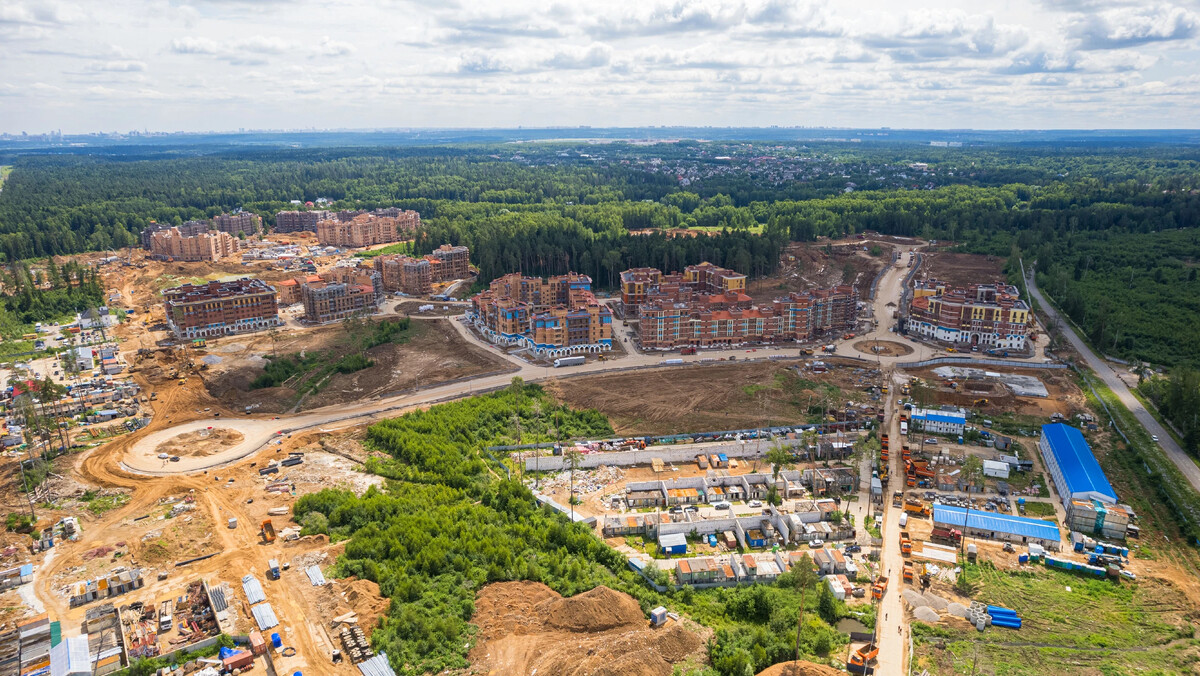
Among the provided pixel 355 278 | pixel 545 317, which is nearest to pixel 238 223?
pixel 355 278

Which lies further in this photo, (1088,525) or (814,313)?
(814,313)

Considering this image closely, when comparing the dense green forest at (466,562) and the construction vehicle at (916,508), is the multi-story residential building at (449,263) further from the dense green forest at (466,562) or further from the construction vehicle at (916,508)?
the construction vehicle at (916,508)

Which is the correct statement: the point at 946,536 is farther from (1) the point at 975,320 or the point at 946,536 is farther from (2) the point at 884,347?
(1) the point at 975,320

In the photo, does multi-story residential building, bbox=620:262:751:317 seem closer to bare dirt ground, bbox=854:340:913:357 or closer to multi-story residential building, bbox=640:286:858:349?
multi-story residential building, bbox=640:286:858:349

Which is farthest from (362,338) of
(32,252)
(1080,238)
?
(1080,238)

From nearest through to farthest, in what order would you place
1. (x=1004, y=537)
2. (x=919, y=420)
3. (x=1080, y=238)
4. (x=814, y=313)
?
(x=1004, y=537)
(x=919, y=420)
(x=814, y=313)
(x=1080, y=238)

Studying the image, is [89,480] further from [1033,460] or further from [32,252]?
[32,252]

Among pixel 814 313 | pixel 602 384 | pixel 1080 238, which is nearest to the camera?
pixel 602 384
